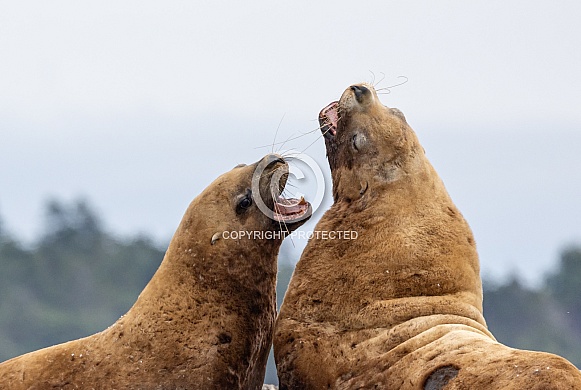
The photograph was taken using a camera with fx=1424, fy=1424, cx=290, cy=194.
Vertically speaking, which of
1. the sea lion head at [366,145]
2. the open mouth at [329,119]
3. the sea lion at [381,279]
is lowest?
the sea lion at [381,279]

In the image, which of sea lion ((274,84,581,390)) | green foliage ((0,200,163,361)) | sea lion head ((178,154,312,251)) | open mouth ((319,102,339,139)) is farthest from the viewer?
green foliage ((0,200,163,361))

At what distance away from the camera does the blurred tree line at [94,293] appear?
200 ft

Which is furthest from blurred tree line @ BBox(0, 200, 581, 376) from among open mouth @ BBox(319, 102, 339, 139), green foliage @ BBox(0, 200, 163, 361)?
open mouth @ BBox(319, 102, 339, 139)

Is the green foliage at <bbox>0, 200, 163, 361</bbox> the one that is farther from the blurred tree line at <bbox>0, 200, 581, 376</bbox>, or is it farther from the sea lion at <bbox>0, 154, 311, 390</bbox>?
the sea lion at <bbox>0, 154, 311, 390</bbox>

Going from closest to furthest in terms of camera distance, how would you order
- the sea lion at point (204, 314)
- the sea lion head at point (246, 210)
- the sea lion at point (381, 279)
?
1. the sea lion at point (381, 279)
2. the sea lion at point (204, 314)
3. the sea lion head at point (246, 210)

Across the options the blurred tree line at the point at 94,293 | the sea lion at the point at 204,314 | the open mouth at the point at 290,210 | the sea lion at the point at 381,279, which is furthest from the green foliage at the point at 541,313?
the sea lion at the point at 204,314

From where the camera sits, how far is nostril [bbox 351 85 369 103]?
11.4 metres

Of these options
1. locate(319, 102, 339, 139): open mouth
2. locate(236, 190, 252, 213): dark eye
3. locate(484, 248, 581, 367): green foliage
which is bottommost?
locate(236, 190, 252, 213): dark eye

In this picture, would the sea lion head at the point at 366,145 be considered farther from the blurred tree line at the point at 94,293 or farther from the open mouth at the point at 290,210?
the blurred tree line at the point at 94,293

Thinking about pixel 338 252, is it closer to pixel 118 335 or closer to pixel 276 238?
pixel 276 238

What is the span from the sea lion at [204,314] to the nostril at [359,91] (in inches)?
33.5

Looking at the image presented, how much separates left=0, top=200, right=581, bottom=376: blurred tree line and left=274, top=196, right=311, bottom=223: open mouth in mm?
46373

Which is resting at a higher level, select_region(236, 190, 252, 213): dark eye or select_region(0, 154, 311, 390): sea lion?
select_region(236, 190, 252, 213): dark eye

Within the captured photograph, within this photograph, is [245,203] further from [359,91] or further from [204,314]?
[359,91]
